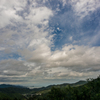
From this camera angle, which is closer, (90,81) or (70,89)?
(70,89)

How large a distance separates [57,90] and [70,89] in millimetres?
12135

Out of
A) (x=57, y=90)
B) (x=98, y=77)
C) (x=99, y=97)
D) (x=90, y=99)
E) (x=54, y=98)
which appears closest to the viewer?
(x=99, y=97)

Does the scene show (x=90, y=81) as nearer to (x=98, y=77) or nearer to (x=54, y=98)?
(x=98, y=77)

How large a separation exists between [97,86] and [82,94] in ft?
99.0

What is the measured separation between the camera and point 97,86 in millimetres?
95312

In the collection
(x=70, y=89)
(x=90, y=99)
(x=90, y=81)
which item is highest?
(x=90, y=81)

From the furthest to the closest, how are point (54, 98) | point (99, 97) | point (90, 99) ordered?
point (54, 98), point (90, 99), point (99, 97)

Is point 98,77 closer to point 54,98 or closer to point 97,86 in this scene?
point 97,86

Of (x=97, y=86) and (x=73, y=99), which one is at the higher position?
(x=97, y=86)

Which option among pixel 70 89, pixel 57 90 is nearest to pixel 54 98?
pixel 57 90

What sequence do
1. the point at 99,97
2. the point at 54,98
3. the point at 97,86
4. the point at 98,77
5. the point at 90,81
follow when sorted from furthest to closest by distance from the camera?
the point at 98,77 → the point at 90,81 → the point at 97,86 → the point at 54,98 → the point at 99,97

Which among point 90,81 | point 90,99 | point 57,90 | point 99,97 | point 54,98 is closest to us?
point 99,97

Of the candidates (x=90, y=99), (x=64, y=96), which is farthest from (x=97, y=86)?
(x=64, y=96)

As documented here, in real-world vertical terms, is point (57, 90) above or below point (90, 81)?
below
